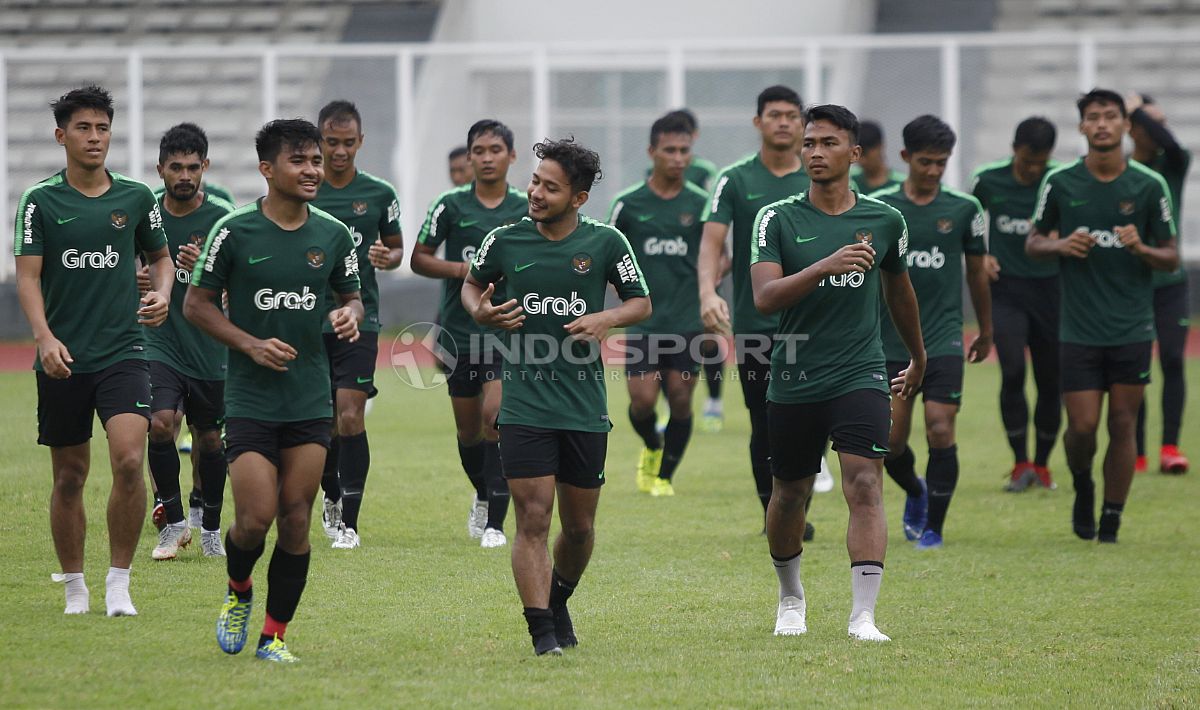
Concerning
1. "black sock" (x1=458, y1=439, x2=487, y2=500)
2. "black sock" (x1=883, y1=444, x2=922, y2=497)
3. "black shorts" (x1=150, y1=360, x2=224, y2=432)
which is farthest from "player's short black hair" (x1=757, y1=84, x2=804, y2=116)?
"black shorts" (x1=150, y1=360, x2=224, y2=432)

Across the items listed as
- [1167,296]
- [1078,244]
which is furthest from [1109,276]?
[1167,296]

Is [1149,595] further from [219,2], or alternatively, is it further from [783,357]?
[219,2]

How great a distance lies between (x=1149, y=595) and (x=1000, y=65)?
47.4ft

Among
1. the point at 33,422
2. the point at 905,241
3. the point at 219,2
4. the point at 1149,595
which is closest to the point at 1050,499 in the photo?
the point at 1149,595

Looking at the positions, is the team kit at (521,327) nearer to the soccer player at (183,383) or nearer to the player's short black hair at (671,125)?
the soccer player at (183,383)

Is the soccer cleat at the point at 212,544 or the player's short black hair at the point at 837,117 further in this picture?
the soccer cleat at the point at 212,544

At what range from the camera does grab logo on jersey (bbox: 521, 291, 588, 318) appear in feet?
20.9

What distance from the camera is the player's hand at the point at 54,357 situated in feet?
21.7

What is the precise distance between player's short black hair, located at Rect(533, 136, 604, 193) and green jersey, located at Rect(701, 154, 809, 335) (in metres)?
2.85

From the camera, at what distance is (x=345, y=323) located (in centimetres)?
627

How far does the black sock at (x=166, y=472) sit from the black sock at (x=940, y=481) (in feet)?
14.1

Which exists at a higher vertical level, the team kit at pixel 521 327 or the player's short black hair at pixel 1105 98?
the player's short black hair at pixel 1105 98

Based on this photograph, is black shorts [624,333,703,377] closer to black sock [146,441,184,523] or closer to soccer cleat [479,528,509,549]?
soccer cleat [479,528,509,549]

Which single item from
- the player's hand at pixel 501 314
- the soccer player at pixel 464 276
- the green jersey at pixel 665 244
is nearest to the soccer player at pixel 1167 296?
the green jersey at pixel 665 244
